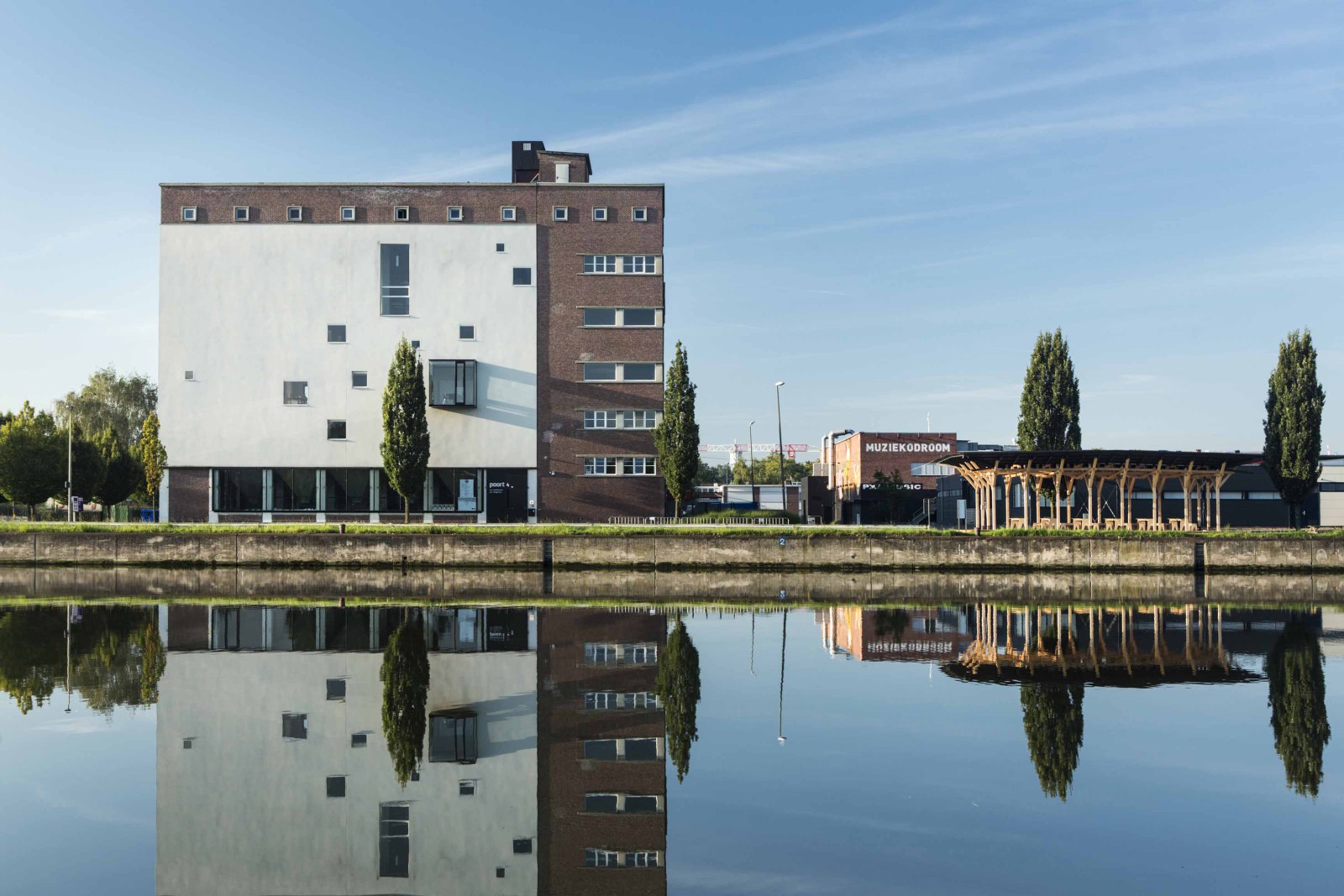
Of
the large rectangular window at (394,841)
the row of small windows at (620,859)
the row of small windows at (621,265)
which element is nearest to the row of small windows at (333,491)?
the row of small windows at (621,265)

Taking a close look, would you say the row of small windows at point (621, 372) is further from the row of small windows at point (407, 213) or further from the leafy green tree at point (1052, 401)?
the leafy green tree at point (1052, 401)

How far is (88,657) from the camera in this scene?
1902 centimetres

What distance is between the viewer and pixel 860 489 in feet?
287

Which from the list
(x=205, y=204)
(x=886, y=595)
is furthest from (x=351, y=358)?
(x=886, y=595)

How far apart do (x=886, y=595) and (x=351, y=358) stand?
37.4 metres

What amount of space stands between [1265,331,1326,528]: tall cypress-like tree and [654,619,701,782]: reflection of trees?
146 feet

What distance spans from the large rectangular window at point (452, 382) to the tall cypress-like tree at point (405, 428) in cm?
319

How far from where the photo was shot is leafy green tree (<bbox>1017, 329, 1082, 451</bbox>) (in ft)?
203

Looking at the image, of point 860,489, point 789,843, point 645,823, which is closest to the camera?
point 789,843

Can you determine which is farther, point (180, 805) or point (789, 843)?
point (180, 805)

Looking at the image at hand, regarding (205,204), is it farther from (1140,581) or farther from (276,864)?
(276,864)

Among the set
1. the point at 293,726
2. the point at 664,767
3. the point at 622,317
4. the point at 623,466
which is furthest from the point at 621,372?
the point at 664,767

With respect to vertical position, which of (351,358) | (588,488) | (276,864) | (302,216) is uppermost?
(302,216)

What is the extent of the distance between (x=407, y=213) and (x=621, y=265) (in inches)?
507
